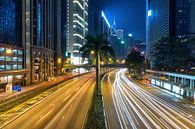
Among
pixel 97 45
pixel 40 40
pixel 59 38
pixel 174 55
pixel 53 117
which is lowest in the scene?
pixel 53 117

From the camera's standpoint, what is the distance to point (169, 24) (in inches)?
7357

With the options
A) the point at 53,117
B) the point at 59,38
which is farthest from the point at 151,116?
the point at 59,38

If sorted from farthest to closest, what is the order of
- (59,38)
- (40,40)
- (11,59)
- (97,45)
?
(59,38)
(40,40)
(11,59)
(97,45)

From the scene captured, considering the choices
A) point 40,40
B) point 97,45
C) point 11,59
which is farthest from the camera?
point 40,40

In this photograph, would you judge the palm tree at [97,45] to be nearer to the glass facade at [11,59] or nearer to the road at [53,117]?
the road at [53,117]

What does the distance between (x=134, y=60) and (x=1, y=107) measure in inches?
4135

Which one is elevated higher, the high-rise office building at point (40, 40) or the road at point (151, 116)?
the high-rise office building at point (40, 40)

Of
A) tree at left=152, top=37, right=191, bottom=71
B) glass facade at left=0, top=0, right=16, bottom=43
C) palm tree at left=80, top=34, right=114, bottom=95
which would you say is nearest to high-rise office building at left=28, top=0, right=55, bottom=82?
glass facade at left=0, top=0, right=16, bottom=43

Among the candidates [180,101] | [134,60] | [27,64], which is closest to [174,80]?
[180,101]

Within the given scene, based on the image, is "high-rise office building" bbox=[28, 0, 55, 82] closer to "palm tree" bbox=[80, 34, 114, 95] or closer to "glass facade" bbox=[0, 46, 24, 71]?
"glass facade" bbox=[0, 46, 24, 71]

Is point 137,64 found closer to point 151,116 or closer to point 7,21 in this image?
point 7,21

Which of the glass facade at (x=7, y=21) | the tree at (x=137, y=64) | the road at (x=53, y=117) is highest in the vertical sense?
the glass facade at (x=7, y=21)

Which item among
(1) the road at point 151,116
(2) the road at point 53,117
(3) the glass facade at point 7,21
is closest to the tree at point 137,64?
(3) the glass facade at point 7,21

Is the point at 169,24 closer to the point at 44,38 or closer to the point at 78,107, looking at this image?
the point at 44,38
